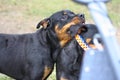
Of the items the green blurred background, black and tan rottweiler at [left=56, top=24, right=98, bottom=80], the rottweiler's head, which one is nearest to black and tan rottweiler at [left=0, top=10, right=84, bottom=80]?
the rottweiler's head

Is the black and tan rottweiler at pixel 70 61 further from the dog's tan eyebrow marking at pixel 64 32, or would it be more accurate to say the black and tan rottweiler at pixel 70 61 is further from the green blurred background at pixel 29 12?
the green blurred background at pixel 29 12

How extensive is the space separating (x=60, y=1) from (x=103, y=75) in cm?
954

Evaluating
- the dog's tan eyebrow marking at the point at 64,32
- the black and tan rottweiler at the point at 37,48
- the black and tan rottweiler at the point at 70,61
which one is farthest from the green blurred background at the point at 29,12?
the black and tan rottweiler at the point at 70,61

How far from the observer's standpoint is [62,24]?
477 cm

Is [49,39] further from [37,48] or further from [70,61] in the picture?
[70,61]

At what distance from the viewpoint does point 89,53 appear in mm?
1639

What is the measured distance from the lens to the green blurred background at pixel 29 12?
357 inches

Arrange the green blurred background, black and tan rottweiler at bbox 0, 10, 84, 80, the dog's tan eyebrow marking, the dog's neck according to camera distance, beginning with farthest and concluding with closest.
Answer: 1. the green blurred background
2. the dog's neck
3. black and tan rottweiler at bbox 0, 10, 84, 80
4. the dog's tan eyebrow marking

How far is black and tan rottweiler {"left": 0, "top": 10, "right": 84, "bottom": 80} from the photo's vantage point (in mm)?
4840

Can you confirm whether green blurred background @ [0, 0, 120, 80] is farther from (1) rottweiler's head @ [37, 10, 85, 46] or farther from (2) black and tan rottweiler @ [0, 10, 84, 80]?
(1) rottweiler's head @ [37, 10, 85, 46]

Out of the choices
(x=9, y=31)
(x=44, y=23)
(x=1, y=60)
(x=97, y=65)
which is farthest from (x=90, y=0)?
(x=9, y=31)

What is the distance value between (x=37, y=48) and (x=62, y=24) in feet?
1.74

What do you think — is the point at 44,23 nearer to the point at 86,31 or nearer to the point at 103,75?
the point at 86,31

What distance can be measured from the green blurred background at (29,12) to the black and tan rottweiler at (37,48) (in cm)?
355
